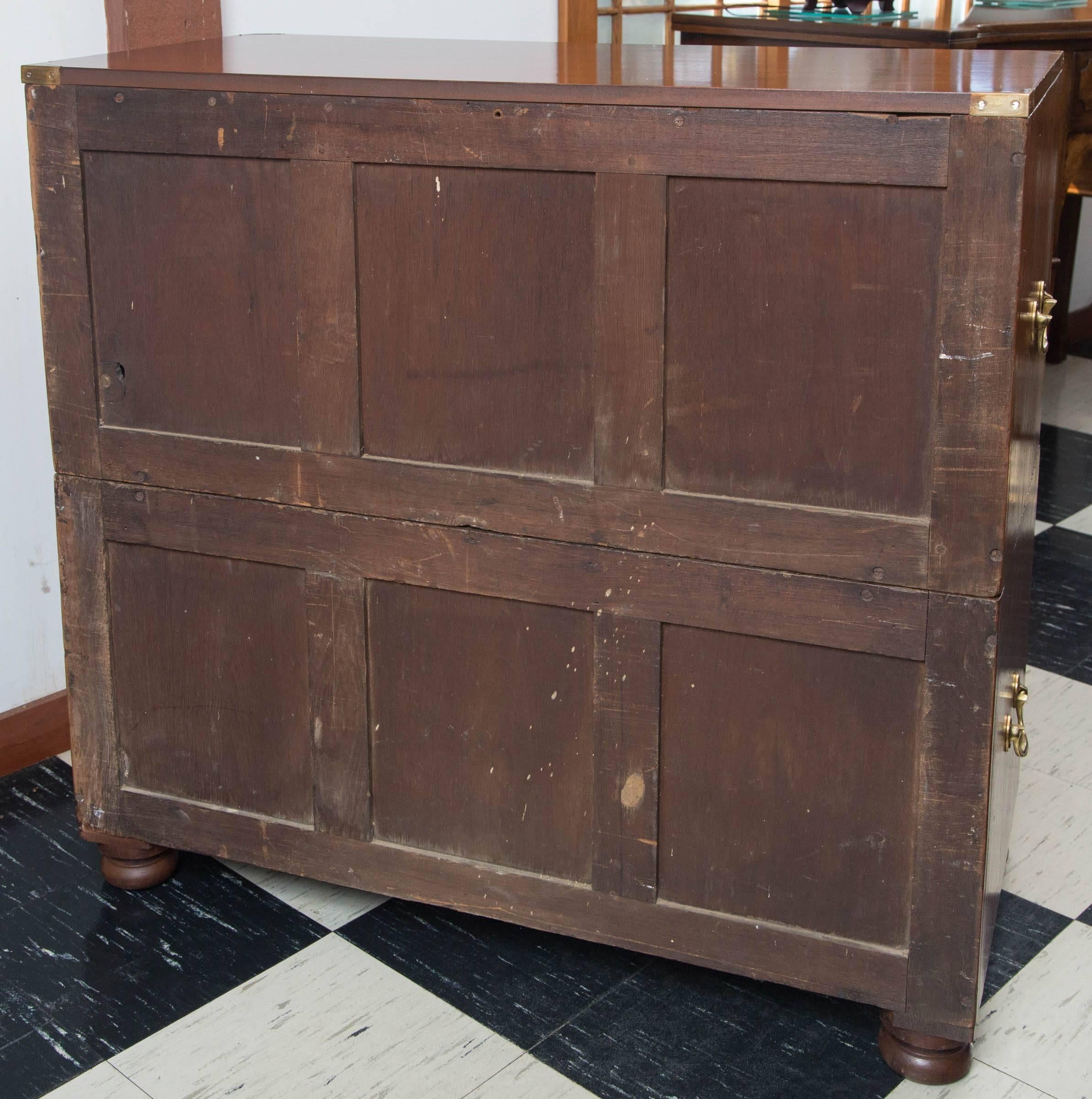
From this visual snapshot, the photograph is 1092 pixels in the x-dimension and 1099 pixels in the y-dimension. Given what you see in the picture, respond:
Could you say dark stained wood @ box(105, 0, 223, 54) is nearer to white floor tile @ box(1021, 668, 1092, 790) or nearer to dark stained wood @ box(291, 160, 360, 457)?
dark stained wood @ box(291, 160, 360, 457)

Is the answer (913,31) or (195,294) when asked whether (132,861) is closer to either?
(195,294)

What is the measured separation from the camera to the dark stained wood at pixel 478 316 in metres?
1.32

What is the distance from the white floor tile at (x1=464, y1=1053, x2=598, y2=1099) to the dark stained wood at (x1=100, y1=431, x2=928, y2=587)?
534mm

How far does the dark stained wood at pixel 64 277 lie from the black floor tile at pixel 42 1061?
59 cm

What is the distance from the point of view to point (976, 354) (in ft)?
3.93

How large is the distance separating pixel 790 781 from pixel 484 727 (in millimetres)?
323

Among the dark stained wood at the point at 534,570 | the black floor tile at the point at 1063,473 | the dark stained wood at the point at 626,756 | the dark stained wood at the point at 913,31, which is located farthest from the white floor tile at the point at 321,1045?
the dark stained wood at the point at 913,31

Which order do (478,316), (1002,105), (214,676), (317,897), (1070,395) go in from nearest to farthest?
(1002,105)
(478,316)
(214,676)
(317,897)
(1070,395)

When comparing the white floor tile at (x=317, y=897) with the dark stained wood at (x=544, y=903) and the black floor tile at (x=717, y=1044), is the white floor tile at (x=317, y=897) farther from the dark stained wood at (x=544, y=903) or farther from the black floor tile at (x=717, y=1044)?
the black floor tile at (x=717, y=1044)

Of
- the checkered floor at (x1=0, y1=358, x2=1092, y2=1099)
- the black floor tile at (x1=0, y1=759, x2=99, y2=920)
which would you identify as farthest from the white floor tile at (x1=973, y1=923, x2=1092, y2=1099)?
the black floor tile at (x1=0, y1=759, x2=99, y2=920)

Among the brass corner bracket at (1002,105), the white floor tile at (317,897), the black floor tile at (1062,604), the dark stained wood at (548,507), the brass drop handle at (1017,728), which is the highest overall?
the brass corner bracket at (1002,105)

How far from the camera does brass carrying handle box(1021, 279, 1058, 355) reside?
4.31ft

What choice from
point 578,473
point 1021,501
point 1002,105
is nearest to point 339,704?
point 578,473

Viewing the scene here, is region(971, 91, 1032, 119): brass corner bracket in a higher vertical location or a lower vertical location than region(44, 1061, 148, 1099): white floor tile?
higher
